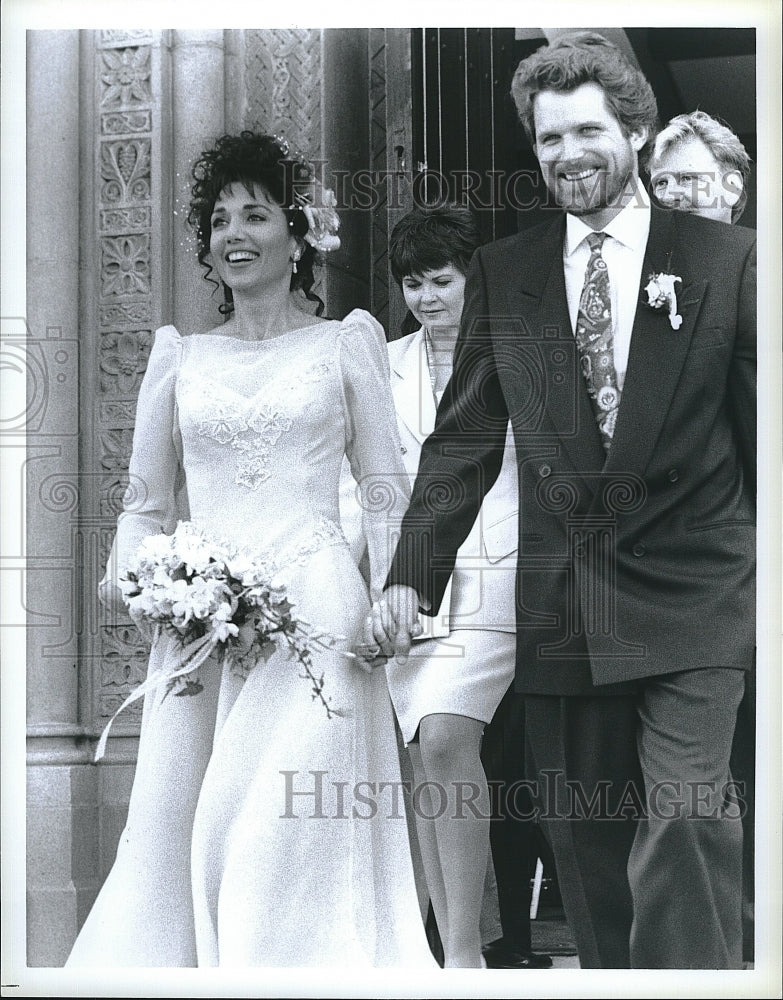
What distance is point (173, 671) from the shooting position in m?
5.73

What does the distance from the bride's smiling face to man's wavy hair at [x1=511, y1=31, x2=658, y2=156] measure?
92 cm

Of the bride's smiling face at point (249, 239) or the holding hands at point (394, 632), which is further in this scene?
the bride's smiling face at point (249, 239)

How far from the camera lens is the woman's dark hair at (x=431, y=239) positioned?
5785 mm

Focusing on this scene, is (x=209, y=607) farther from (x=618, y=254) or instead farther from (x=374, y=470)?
(x=618, y=254)

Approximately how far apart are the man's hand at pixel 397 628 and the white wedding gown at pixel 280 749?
0.23 ft

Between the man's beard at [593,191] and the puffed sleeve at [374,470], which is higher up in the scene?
the man's beard at [593,191]

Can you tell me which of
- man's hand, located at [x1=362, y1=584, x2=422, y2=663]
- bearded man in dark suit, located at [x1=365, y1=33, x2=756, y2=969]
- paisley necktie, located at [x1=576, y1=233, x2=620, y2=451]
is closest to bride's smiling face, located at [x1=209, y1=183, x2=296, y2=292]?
bearded man in dark suit, located at [x1=365, y1=33, x2=756, y2=969]

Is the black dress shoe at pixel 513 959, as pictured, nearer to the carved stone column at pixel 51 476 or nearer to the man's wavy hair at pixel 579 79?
the carved stone column at pixel 51 476

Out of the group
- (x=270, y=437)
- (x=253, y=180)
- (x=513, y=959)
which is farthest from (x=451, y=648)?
(x=253, y=180)

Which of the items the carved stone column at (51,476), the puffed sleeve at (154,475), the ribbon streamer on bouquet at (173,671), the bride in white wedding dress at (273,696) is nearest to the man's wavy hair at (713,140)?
the bride in white wedding dress at (273,696)

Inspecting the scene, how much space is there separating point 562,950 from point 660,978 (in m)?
0.34

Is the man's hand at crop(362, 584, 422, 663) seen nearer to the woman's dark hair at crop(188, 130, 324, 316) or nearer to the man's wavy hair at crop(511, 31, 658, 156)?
the woman's dark hair at crop(188, 130, 324, 316)

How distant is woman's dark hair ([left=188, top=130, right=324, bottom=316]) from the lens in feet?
19.1

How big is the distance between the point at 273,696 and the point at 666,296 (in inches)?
74.6
